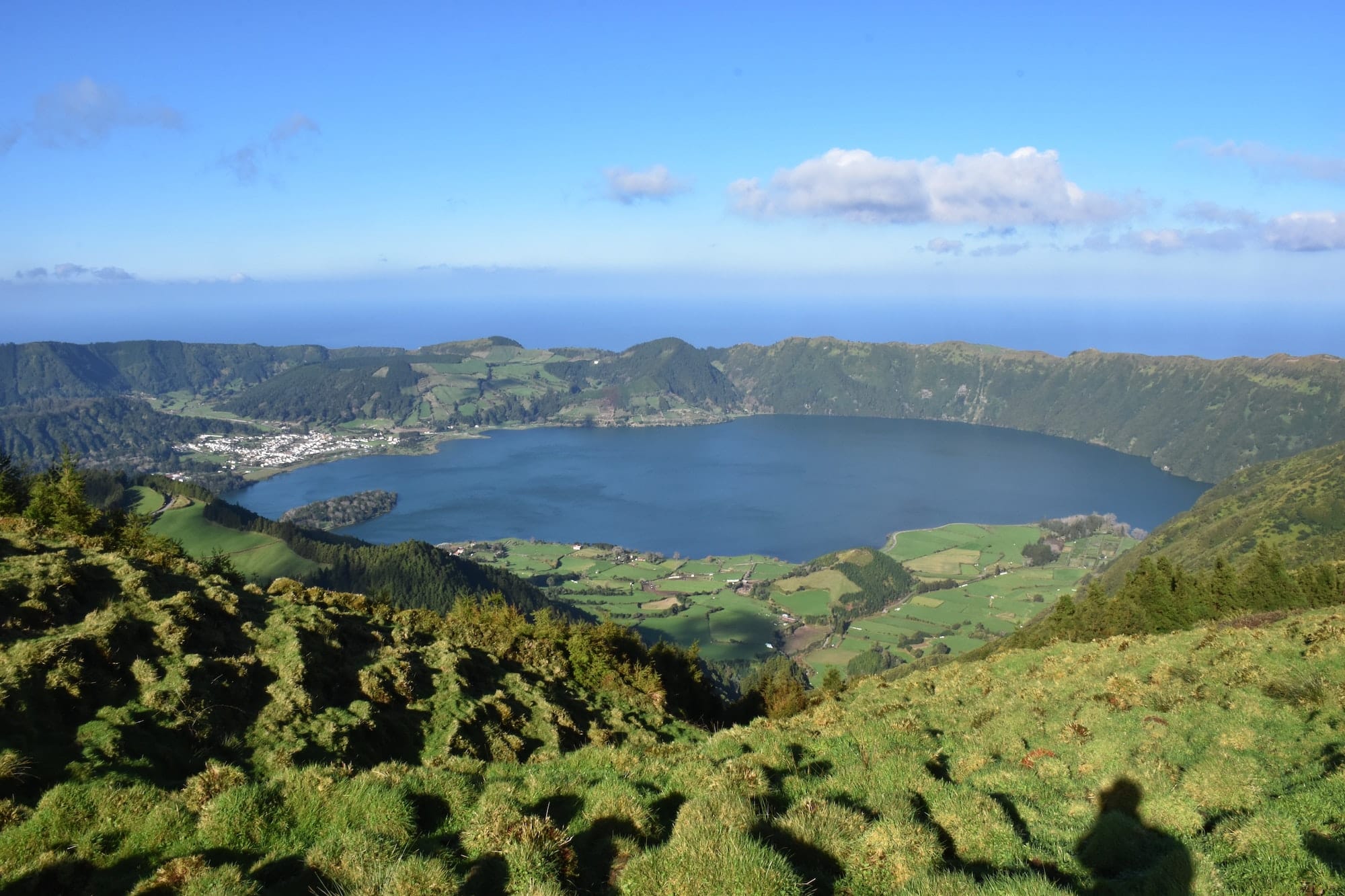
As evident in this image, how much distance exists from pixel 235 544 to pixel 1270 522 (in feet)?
555

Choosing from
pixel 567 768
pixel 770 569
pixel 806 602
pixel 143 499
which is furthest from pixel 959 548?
pixel 567 768

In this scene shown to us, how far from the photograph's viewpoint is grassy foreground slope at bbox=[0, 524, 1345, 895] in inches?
295

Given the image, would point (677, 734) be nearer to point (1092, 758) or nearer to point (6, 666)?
point (1092, 758)

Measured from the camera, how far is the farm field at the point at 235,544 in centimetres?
11319

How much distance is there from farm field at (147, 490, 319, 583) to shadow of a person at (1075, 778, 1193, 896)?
117534mm

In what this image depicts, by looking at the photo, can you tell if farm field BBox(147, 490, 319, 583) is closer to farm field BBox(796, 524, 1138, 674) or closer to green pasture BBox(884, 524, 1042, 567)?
farm field BBox(796, 524, 1138, 674)

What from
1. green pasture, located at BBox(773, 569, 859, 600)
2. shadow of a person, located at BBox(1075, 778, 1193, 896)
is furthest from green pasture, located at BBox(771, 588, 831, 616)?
shadow of a person, located at BBox(1075, 778, 1193, 896)

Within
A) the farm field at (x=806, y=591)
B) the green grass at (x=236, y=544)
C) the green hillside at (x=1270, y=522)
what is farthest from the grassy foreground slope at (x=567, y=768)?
the green grass at (x=236, y=544)

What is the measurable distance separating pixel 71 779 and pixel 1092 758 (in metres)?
16.1

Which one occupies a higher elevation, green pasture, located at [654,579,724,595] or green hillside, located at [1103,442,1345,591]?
green hillside, located at [1103,442,1345,591]

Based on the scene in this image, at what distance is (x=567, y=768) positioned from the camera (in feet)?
38.6

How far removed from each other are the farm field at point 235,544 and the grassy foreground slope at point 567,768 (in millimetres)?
100732

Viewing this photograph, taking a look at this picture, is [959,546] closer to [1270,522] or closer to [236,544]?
[1270,522]

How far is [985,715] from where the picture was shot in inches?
718
